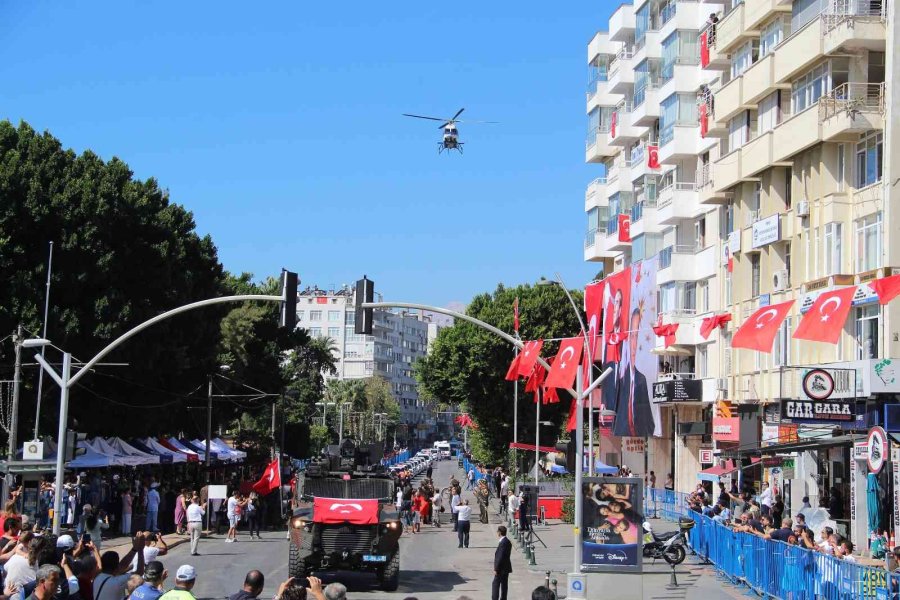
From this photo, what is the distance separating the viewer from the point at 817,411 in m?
30.9

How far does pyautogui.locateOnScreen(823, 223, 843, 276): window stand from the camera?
35.4m

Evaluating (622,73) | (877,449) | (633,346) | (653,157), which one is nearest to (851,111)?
(877,449)

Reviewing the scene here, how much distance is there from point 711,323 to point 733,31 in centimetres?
1086

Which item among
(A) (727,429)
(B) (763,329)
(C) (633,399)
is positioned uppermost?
(B) (763,329)

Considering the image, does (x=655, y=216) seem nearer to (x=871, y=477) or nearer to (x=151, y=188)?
(x=151, y=188)

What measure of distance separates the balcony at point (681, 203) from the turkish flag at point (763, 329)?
56.6 feet

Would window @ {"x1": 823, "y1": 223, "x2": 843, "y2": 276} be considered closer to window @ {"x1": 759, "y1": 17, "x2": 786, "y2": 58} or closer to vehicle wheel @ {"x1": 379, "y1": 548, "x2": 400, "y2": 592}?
window @ {"x1": 759, "y1": 17, "x2": 786, "y2": 58}

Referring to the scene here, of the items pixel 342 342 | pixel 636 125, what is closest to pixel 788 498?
pixel 636 125

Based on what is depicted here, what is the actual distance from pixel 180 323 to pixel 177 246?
299cm

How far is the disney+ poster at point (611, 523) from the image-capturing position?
81.5 feet

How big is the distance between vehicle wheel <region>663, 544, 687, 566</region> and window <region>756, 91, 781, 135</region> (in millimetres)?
15776

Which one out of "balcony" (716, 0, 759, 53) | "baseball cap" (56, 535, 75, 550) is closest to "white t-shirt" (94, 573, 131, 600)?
"baseball cap" (56, 535, 75, 550)

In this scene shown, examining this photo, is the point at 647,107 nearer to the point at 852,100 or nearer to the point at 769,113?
the point at 769,113

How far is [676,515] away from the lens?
44.4m
